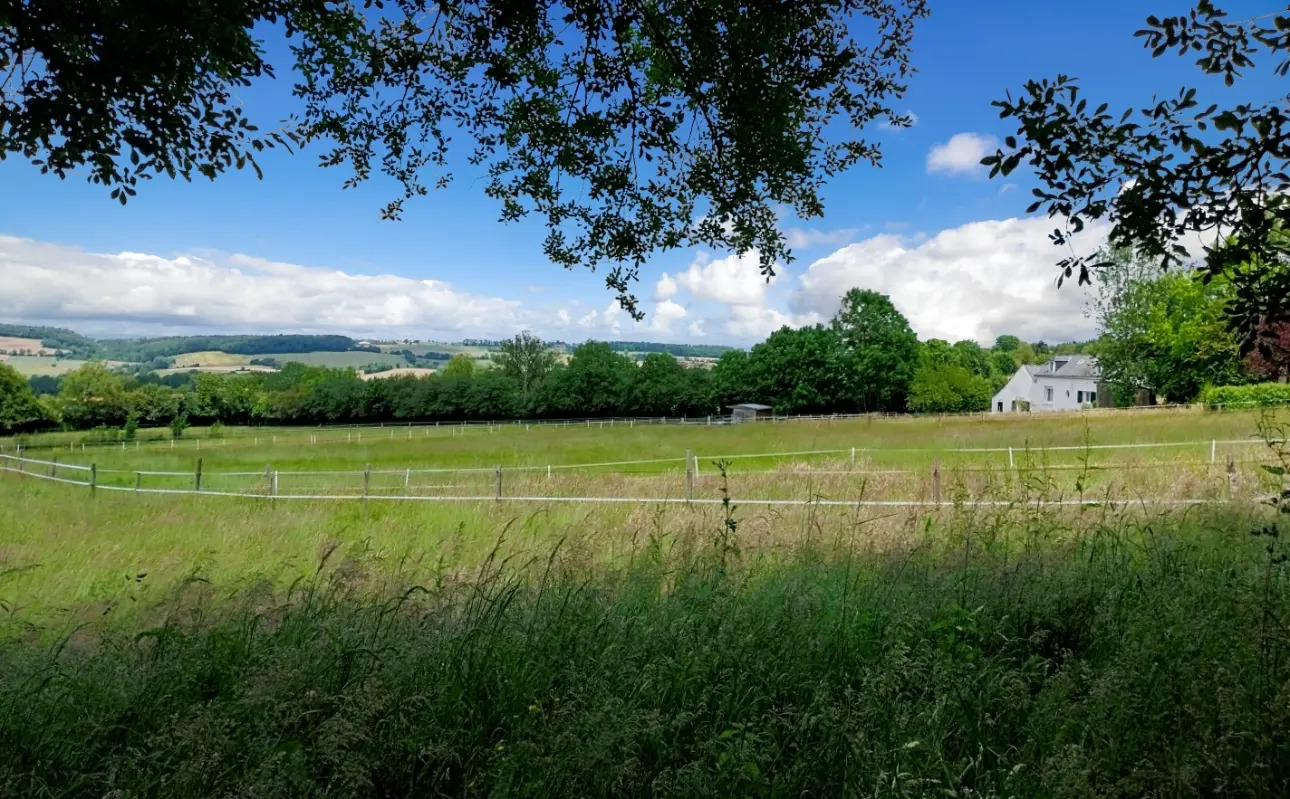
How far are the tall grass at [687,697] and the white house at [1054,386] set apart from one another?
86.3m

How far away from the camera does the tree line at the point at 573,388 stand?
244 feet

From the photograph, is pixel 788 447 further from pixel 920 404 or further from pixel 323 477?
pixel 920 404

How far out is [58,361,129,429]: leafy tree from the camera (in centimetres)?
7369

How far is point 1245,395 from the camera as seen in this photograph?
39844mm

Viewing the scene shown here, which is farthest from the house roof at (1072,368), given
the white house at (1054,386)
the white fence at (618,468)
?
the white fence at (618,468)

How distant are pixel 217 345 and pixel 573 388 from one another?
57.4 metres

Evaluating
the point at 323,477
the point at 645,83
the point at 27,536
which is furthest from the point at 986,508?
the point at 323,477

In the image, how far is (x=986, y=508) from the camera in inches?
326

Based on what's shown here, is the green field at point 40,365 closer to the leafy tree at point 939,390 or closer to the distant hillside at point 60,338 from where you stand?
the distant hillside at point 60,338

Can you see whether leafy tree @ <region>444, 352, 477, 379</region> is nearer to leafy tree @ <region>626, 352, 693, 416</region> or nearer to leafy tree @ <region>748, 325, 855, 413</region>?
leafy tree @ <region>626, 352, 693, 416</region>

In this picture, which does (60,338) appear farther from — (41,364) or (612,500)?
(612,500)

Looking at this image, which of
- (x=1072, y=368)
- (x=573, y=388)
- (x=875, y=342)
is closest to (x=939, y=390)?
(x=875, y=342)

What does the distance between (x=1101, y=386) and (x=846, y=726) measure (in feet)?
256

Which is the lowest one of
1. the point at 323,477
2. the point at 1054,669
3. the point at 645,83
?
the point at 323,477
